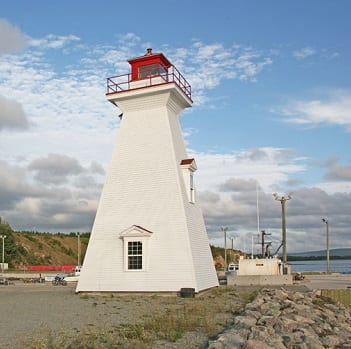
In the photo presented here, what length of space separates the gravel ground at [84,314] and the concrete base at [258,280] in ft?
28.8

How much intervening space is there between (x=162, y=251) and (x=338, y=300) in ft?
31.4

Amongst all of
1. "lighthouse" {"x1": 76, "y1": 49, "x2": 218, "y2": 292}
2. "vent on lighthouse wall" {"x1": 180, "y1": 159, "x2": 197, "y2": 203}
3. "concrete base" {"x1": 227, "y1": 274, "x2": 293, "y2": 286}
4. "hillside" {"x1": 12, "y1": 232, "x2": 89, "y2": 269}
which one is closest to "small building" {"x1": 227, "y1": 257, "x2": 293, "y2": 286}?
"concrete base" {"x1": 227, "y1": 274, "x2": 293, "y2": 286}

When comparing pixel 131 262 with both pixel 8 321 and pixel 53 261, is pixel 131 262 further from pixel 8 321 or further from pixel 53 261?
pixel 53 261

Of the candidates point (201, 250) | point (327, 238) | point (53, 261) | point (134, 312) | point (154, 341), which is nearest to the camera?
point (154, 341)

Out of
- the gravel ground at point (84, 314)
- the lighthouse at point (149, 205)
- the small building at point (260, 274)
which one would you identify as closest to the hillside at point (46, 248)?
the small building at point (260, 274)

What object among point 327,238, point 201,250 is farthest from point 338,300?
point 327,238

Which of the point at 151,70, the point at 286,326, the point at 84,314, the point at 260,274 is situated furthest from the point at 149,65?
the point at 260,274

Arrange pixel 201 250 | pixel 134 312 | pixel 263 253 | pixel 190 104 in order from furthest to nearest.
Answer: pixel 263 253 < pixel 190 104 < pixel 201 250 < pixel 134 312

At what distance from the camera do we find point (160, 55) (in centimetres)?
2241

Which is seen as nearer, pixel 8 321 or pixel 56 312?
pixel 8 321

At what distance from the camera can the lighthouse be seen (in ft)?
66.1

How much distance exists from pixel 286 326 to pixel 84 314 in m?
6.82

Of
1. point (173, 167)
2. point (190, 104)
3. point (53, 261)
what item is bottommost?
point (53, 261)

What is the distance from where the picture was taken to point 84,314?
15.1 m
